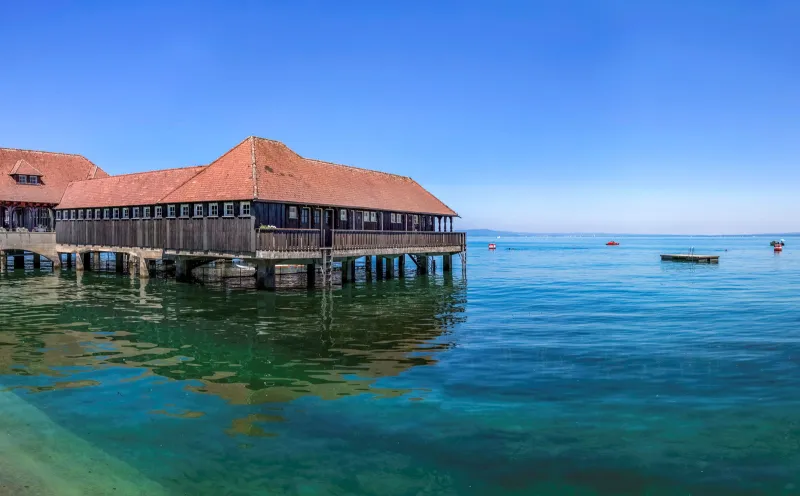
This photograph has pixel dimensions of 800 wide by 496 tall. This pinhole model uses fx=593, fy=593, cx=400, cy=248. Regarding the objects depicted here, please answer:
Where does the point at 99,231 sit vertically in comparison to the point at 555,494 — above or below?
above

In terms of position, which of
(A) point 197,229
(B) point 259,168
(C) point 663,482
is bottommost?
(C) point 663,482

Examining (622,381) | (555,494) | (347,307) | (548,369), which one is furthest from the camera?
(347,307)

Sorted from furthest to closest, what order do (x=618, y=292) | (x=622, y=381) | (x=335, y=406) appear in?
(x=618, y=292), (x=622, y=381), (x=335, y=406)

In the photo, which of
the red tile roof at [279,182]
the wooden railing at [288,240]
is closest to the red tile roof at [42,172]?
the red tile roof at [279,182]

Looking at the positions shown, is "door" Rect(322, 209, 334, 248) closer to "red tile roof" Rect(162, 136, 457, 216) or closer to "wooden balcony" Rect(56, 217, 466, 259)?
"wooden balcony" Rect(56, 217, 466, 259)

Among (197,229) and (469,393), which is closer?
(469,393)

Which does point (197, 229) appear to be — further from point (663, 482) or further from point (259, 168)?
point (663, 482)

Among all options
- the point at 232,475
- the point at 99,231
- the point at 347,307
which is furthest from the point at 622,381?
the point at 99,231

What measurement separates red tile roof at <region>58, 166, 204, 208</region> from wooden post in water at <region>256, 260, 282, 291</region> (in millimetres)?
7851

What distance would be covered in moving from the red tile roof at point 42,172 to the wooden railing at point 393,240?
29.3 meters

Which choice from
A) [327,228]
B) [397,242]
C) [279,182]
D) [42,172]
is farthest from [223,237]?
[42,172]

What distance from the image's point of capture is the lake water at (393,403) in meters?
8.70

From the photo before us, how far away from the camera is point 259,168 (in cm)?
3266

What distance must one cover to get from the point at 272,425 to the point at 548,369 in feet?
25.4
